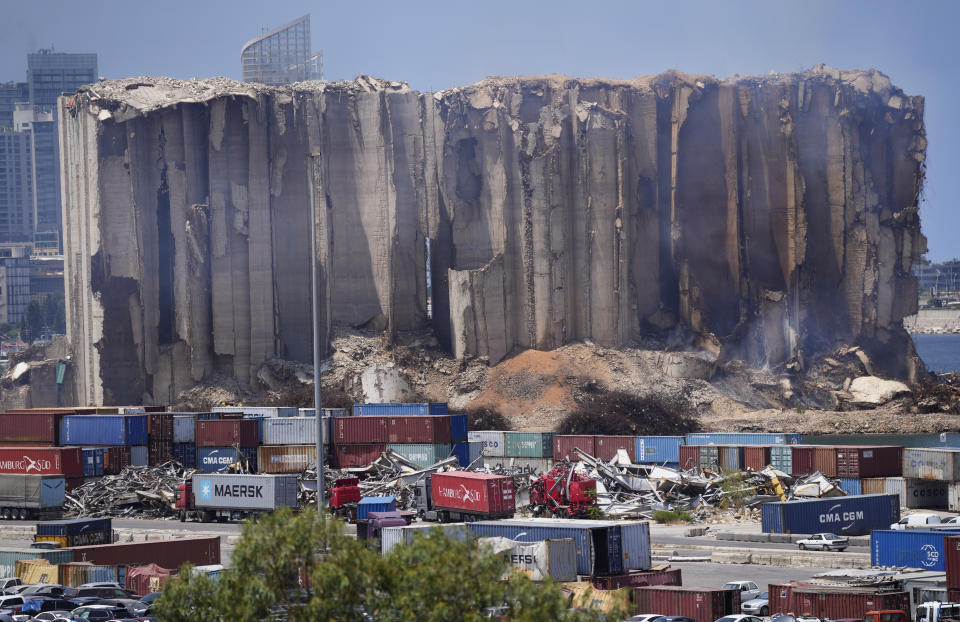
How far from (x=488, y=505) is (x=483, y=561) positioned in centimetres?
3169

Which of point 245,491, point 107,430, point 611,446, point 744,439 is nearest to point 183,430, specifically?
point 107,430

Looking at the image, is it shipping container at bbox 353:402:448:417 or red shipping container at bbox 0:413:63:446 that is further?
shipping container at bbox 353:402:448:417

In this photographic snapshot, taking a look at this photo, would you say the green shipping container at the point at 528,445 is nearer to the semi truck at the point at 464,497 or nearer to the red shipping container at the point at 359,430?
the red shipping container at the point at 359,430

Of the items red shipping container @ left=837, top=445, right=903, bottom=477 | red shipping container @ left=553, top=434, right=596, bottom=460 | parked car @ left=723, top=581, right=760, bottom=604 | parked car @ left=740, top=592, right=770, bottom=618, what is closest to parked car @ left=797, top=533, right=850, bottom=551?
parked car @ left=723, top=581, right=760, bottom=604

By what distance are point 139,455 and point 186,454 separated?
234cm

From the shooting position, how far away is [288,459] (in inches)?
2623

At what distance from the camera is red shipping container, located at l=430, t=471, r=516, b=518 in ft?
170

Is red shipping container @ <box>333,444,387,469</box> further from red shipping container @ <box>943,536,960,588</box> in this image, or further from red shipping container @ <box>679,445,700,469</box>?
red shipping container @ <box>943,536,960,588</box>

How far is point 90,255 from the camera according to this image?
108m

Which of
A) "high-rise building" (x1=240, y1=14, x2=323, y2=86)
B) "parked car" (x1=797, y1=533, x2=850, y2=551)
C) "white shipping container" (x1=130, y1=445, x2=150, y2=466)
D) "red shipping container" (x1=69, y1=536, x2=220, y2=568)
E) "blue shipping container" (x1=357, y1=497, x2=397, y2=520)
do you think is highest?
"high-rise building" (x1=240, y1=14, x2=323, y2=86)

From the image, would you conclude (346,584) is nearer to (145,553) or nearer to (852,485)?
(145,553)

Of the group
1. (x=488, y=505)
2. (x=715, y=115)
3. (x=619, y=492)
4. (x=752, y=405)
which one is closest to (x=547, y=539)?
(x=488, y=505)

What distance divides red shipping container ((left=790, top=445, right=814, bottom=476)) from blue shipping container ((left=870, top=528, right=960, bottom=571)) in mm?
20227

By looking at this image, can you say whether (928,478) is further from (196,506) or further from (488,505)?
(196,506)
